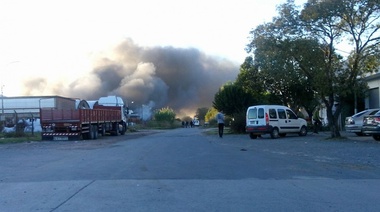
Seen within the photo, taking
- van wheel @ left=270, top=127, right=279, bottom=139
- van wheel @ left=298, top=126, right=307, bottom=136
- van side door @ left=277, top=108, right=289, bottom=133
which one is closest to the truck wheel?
van wheel @ left=270, top=127, right=279, bottom=139

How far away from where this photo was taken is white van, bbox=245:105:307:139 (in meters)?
28.6

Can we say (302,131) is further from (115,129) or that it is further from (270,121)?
(115,129)

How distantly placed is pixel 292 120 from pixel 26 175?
21.3m

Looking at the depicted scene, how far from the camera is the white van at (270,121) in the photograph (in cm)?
2861

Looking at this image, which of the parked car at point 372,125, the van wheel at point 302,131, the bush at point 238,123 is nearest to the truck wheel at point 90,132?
the bush at point 238,123

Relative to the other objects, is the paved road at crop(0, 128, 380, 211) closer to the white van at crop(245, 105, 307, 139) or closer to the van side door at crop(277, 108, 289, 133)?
the white van at crop(245, 105, 307, 139)

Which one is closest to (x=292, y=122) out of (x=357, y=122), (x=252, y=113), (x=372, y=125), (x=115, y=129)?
(x=252, y=113)

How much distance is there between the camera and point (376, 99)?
3631 cm

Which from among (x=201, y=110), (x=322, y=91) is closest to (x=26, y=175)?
(x=322, y=91)

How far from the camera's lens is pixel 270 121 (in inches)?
1128

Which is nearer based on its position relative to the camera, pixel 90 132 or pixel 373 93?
pixel 90 132

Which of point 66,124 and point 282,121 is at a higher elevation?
point 66,124

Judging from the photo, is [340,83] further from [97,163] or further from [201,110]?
[201,110]

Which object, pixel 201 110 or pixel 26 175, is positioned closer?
pixel 26 175
